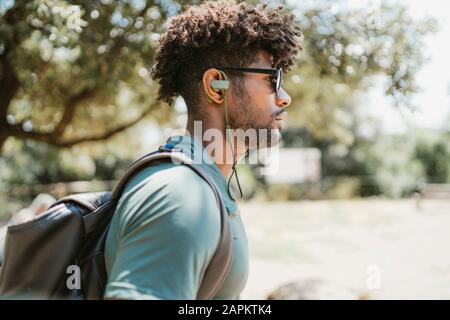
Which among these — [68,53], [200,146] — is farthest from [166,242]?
[68,53]

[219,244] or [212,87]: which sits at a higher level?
[212,87]

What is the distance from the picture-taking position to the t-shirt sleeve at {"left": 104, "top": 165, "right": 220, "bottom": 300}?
1.06m

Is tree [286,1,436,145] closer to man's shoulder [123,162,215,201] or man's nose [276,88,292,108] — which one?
man's nose [276,88,292,108]

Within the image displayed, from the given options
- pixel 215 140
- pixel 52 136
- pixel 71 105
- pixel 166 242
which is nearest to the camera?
pixel 166 242

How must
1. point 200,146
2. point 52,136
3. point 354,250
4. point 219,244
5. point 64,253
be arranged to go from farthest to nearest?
point 354,250 → point 52,136 → point 200,146 → point 64,253 → point 219,244

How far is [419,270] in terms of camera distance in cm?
907

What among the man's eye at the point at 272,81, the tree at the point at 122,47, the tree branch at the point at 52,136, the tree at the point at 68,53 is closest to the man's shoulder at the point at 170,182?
the man's eye at the point at 272,81

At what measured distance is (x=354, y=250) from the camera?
11992 mm

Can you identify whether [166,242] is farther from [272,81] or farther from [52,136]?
[52,136]

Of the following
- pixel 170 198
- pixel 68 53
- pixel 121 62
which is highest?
pixel 68 53

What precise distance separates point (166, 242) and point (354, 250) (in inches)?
455

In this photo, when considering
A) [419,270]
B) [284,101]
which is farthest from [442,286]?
[284,101]

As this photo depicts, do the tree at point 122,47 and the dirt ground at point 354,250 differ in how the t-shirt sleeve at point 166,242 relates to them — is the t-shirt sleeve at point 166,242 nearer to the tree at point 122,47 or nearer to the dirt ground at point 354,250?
the tree at point 122,47

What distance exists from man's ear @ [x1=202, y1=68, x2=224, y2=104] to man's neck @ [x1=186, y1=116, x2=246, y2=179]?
0.07 m
